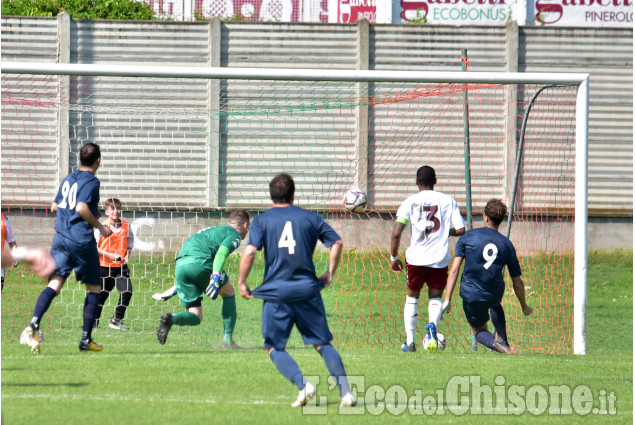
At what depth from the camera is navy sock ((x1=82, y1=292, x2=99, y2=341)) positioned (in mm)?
7430

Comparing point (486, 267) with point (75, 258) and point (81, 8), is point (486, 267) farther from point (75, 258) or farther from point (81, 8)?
point (81, 8)

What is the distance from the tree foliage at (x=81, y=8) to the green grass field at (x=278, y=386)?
38.9ft

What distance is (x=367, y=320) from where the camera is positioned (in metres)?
11.3

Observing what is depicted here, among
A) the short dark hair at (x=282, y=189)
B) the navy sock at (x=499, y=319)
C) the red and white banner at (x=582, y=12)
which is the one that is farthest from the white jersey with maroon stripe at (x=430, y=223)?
the red and white banner at (x=582, y=12)

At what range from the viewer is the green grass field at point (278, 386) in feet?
16.7

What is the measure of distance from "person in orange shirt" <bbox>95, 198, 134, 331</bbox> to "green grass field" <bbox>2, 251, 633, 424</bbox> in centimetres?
143

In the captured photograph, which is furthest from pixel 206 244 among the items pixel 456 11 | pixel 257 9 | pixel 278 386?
pixel 456 11

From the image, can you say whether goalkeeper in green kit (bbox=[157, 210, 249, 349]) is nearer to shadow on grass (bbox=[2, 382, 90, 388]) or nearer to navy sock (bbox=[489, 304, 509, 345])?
shadow on grass (bbox=[2, 382, 90, 388])

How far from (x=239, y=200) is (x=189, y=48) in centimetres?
419

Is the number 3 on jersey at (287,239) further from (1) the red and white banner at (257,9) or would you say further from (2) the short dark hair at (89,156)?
(1) the red and white banner at (257,9)

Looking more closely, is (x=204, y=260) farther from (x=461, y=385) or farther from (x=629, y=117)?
(x=629, y=117)

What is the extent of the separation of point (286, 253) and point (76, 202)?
257 centimetres

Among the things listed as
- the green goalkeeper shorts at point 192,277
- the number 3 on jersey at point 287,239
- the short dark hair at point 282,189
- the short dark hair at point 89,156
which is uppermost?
the short dark hair at point 89,156

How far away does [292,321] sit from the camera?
5.42m
